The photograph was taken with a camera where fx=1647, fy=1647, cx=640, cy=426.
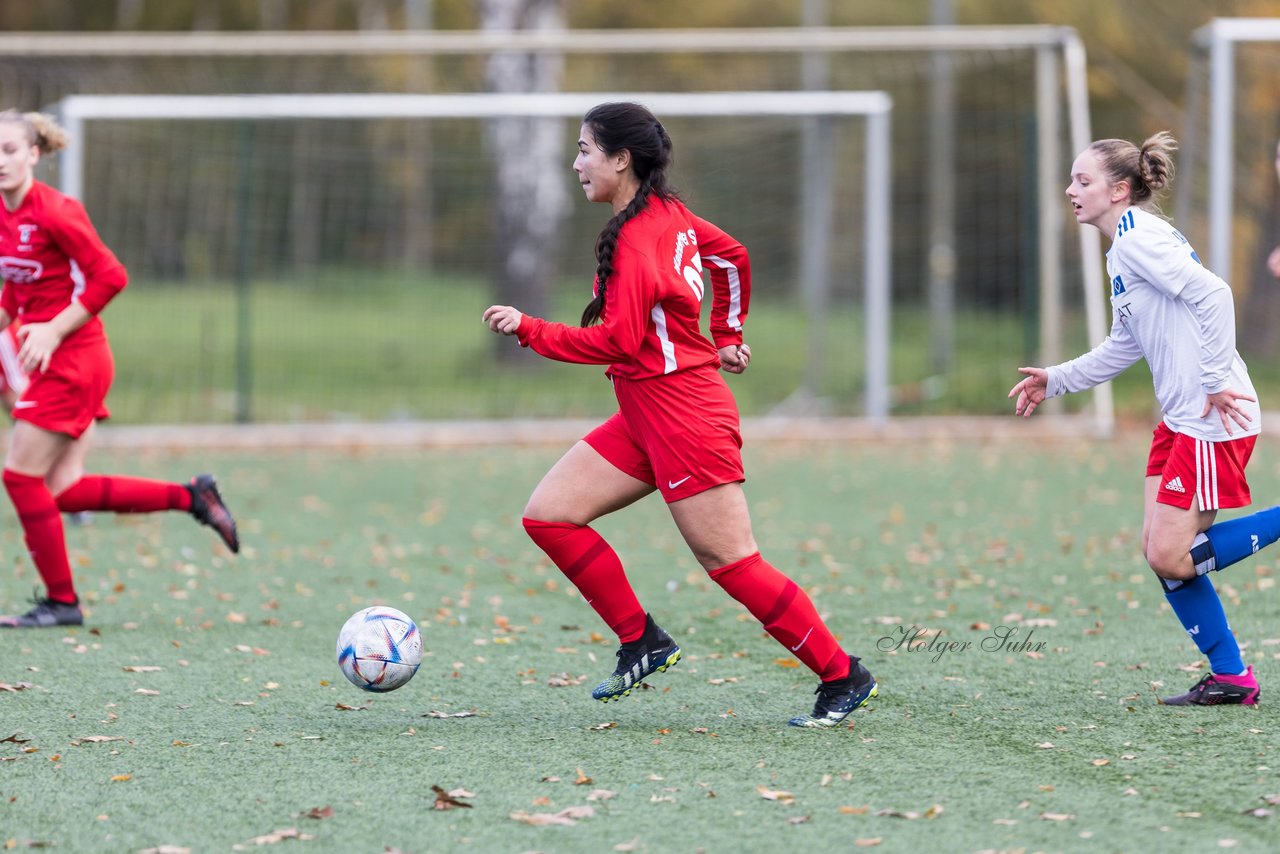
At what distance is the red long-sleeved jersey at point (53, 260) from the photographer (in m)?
6.08

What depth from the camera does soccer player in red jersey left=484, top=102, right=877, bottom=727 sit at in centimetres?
454

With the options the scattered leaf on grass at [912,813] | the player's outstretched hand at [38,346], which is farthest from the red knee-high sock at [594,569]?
the player's outstretched hand at [38,346]

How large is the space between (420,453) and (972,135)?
531 inches

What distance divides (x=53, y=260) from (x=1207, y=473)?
4191 mm

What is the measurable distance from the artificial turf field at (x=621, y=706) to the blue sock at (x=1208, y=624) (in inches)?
6.9

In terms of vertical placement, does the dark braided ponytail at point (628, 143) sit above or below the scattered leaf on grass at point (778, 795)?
above

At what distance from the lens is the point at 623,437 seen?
4918mm

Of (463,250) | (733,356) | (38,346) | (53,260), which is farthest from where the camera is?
(463,250)

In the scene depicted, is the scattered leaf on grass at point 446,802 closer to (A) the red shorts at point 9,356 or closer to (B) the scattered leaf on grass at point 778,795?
(B) the scattered leaf on grass at point 778,795

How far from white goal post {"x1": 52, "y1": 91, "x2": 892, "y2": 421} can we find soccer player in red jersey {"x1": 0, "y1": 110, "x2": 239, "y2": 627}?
741 cm

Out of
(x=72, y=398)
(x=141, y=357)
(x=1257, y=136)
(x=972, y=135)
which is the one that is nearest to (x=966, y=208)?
(x=972, y=135)

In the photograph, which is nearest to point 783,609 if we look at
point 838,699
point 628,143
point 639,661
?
point 838,699

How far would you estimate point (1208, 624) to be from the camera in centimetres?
498

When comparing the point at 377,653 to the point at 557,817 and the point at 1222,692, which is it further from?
the point at 1222,692
